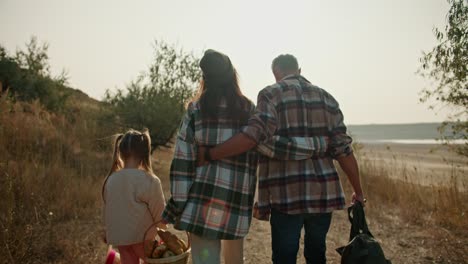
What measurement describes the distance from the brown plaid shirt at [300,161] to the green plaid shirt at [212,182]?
6.5 inches

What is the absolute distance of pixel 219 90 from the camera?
8.22 ft

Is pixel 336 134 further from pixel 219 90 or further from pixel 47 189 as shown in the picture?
pixel 47 189

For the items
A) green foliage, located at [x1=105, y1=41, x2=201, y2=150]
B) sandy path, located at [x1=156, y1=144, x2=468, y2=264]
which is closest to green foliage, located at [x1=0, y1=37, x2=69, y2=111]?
green foliage, located at [x1=105, y1=41, x2=201, y2=150]

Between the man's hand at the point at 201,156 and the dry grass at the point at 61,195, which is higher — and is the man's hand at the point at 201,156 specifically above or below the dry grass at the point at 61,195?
above

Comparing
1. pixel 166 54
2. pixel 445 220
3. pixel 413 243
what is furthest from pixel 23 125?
pixel 445 220

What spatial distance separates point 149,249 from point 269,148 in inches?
48.3

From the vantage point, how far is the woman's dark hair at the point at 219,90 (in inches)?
97.7

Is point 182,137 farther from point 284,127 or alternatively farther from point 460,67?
point 460,67

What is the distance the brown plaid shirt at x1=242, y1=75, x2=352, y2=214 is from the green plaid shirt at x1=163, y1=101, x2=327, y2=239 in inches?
6.5

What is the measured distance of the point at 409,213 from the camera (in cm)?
634

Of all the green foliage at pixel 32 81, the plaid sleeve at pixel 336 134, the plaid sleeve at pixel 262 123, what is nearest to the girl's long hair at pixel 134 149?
the plaid sleeve at pixel 262 123

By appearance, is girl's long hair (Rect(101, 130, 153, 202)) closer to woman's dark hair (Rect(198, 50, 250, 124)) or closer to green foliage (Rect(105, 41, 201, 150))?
woman's dark hair (Rect(198, 50, 250, 124))

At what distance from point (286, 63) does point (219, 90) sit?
682 millimetres

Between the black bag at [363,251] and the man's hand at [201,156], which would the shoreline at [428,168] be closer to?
the black bag at [363,251]
